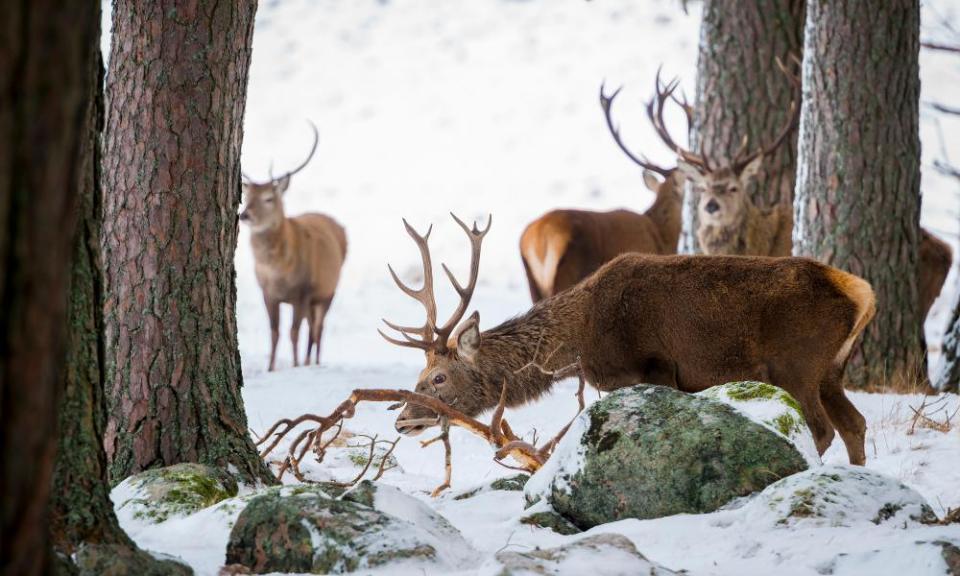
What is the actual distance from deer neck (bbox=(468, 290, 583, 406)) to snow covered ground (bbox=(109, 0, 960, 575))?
494 millimetres

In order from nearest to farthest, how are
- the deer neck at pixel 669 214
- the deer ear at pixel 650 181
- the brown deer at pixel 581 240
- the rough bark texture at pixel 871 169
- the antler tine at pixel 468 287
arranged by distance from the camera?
the antler tine at pixel 468 287 < the rough bark texture at pixel 871 169 < the brown deer at pixel 581 240 < the deer neck at pixel 669 214 < the deer ear at pixel 650 181

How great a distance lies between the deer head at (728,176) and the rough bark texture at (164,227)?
6247mm

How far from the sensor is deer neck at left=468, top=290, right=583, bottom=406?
6270 millimetres

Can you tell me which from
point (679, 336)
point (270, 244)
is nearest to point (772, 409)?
point (679, 336)

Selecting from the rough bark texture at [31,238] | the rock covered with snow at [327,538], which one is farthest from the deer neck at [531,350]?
the rough bark texture at [31,238]

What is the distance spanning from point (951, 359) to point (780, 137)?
9.16ft

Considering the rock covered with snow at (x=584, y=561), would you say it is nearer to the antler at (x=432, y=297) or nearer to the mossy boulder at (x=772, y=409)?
the mossy boulder at (x=772, y=409)

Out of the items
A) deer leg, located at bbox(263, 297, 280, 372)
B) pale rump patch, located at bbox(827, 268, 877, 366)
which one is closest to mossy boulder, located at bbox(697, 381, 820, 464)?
pale rump patch, located at bbox(827, 268, 877, 366)

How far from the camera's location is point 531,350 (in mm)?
6383

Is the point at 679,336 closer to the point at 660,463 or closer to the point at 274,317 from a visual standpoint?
the point at 660,463

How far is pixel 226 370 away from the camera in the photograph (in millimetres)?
4531

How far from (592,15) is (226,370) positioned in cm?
3075

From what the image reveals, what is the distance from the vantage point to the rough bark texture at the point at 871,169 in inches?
306

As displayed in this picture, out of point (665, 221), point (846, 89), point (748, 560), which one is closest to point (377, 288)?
point (665, 221)
